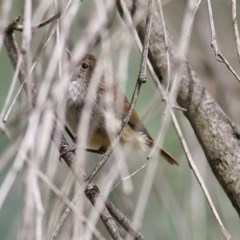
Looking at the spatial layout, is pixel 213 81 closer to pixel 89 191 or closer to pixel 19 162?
pixel 89 191

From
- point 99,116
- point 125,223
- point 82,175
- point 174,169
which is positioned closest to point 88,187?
point 125,223

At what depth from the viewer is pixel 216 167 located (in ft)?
11.0

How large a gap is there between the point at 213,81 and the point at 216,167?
1.36 m

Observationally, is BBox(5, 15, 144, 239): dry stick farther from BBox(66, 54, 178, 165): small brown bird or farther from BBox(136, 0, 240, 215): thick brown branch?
BBox(136, 0, 240, 215): thick brown branch

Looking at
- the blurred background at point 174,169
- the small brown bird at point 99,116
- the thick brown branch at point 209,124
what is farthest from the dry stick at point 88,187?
the blurred background at point 174,169

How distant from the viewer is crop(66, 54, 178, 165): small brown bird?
12.0 ft

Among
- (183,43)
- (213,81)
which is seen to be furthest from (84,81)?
(183,43)

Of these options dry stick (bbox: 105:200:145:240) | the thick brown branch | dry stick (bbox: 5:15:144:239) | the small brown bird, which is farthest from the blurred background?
dry stick (bbox: 105:200:145:240)

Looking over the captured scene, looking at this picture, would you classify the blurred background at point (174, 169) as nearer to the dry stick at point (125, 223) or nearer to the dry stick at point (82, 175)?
the dry stick at point (82, 175)

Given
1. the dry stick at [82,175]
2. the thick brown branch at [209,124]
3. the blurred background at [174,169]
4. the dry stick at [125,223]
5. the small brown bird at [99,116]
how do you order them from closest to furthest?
the dry stick at [82,175] → the dry stick at [125,223] → the thick brown branch at [209,124] → the small brown bird at [99,116] → the blurred background at [174,169]

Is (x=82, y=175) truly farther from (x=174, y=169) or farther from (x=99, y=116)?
(x=174, y=169)

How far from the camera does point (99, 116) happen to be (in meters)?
3.81

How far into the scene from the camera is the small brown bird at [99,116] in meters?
3.66

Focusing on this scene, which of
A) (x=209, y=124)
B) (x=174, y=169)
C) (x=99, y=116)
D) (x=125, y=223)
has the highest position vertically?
(x=99, y=116)
